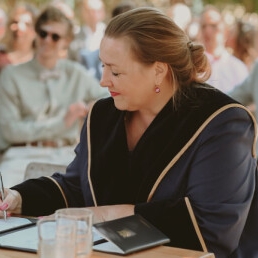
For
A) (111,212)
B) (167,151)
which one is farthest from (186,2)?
(111,212)

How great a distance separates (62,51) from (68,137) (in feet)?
2.18

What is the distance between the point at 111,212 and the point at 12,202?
40 centimetres

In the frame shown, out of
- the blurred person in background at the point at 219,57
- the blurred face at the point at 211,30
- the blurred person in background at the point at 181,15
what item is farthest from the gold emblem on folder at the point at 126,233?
the blurred person in background at the point at 181,15

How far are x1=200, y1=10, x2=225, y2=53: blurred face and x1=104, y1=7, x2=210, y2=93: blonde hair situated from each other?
3.96m

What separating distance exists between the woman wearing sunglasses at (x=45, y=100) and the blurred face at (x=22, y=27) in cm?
113

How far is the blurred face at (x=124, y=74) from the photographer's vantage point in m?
3.12

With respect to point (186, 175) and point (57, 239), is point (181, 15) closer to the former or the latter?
point (186, 175)

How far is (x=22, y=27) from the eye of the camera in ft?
23.9

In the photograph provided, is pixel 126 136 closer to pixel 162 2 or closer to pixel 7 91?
pixel 7 91

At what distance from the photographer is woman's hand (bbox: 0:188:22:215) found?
3.11m

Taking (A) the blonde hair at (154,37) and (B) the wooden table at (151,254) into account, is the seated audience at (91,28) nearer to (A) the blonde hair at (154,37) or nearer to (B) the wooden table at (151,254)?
(A) the blonde hair at (154,37)

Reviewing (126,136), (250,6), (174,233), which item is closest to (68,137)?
(126,136)

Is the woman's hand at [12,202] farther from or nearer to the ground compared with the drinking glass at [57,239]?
nearer to the ground

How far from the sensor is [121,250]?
2.63m
